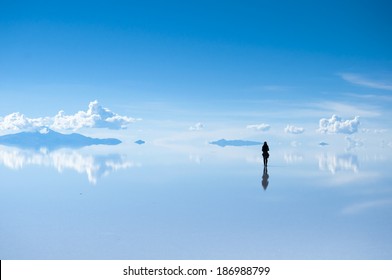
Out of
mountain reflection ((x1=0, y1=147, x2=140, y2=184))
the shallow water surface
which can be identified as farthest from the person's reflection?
mountain reflection ((x1=0, y1=147, x2=140, y2=184))

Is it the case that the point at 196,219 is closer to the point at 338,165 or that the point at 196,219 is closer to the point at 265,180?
the point at 265,180

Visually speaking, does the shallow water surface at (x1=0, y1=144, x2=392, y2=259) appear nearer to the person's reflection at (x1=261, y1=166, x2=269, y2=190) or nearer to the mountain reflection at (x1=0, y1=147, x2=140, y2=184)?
the person's reflection at (x1=261, y1=166, x2=269, y2=190)

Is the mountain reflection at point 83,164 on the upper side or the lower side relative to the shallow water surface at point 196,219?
upper

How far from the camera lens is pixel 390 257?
11.4 m

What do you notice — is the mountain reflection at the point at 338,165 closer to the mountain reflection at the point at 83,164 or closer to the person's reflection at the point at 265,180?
the person's reflection at the point at 265,180

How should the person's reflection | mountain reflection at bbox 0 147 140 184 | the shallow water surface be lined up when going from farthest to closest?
1. mountain reflection at bbox 0 147 140 184
2. the person's reflection
3. the shallow water surface

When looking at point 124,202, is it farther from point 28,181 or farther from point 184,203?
point 28,181

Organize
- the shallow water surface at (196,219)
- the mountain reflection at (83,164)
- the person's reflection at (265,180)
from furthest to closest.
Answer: the mountain reflection at (83,164) < the person's reflection at (265,180) < the shallow water surface at (196,219)

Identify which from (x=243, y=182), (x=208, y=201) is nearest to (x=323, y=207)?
(x=208, y=201)


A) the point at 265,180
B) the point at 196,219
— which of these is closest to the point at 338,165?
the point at 265,180

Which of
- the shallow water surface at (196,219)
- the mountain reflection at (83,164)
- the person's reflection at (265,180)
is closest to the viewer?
the shallow water surface at (196,219)

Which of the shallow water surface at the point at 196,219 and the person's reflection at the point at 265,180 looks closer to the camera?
the shallow water surface at the point at 196,219

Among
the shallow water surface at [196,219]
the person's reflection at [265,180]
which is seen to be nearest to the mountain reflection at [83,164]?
Answer: the shallow water surface at [196,219]

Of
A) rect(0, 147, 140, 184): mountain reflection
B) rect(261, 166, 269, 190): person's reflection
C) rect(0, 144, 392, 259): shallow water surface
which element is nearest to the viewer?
rect(0, 144, 392, 259): shallow water surface
